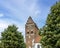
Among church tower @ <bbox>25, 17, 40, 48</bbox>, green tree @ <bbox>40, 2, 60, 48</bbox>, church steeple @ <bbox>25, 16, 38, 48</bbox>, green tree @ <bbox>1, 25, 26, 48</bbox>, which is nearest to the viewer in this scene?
green tree @ <bbox>40, 2, 60, 48</bbox>

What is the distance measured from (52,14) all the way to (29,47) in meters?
52.0

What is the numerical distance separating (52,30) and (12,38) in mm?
16136

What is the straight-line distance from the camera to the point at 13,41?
42.4 meters

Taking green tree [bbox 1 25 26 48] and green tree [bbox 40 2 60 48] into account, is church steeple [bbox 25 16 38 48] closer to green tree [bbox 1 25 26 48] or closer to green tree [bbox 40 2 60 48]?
green tree [bbox 1 25 26 48]

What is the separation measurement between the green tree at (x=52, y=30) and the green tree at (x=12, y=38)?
14.7m

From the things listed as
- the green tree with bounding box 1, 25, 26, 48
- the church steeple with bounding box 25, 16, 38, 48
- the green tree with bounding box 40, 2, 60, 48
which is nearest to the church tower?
the church steeple with bounding box 25, 16, 38, 48

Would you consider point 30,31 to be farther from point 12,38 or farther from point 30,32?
point 12,38

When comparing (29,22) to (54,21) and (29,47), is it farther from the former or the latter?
(54,21)

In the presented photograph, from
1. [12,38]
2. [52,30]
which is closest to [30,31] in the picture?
[12,38]

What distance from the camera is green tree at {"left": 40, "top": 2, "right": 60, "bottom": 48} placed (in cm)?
2764

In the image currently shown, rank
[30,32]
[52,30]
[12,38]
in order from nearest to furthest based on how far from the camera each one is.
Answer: [52,30] < [12,38] < [30,32]

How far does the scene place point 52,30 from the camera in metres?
28.3

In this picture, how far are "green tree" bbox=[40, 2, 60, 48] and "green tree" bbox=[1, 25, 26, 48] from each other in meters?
14.7

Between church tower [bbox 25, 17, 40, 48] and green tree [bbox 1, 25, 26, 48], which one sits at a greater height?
church tower [bbox 25, 17, 40, 48]
